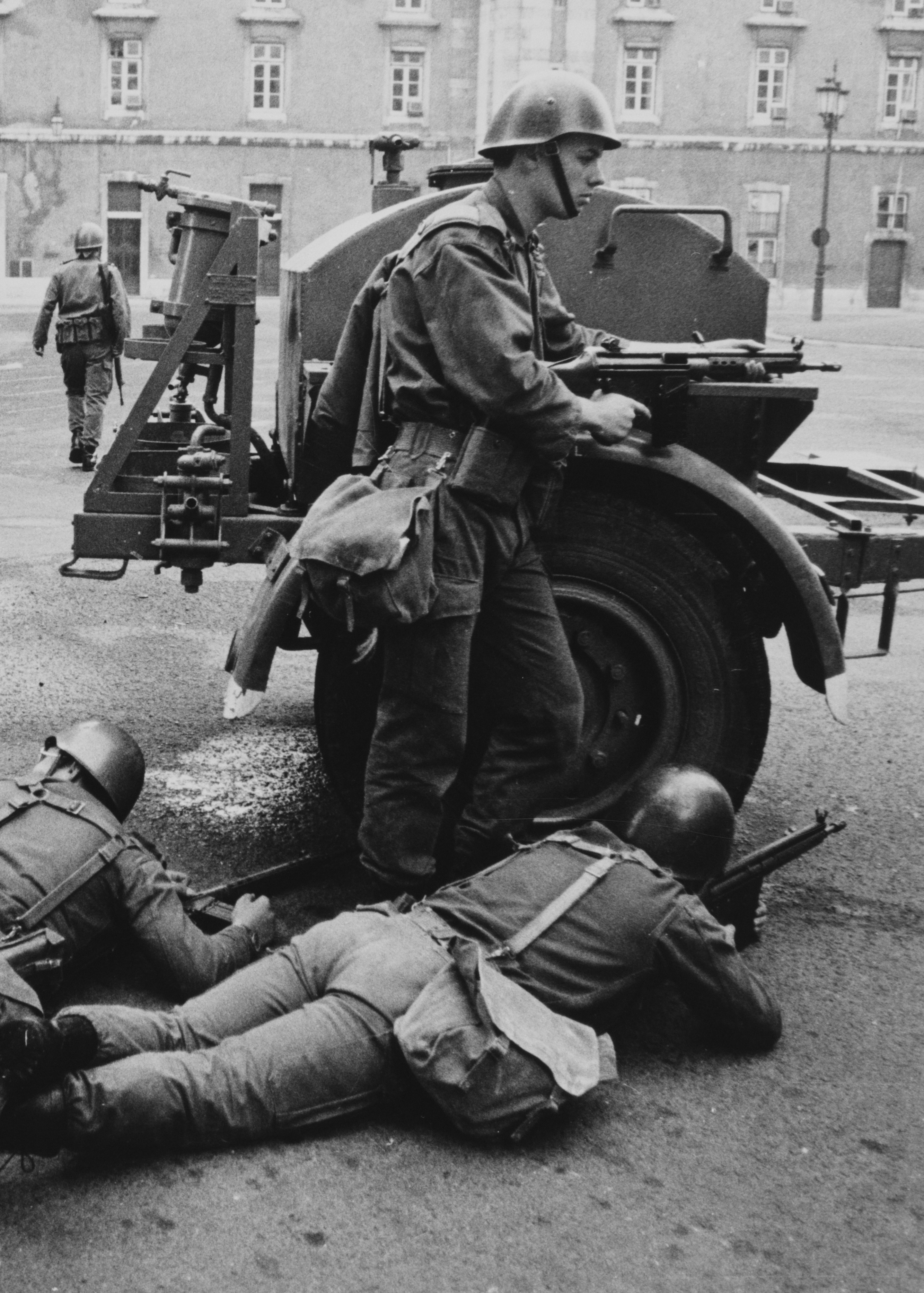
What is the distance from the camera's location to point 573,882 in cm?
353

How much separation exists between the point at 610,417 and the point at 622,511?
49 centimetres

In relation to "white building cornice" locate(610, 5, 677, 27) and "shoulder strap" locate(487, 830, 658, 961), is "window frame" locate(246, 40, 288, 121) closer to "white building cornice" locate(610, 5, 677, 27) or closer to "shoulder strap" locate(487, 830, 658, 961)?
"white building cornice" locate(610, 5, 677, 27)

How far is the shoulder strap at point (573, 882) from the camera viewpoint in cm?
340

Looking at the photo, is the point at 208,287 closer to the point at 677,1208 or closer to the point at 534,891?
the point at 534,891

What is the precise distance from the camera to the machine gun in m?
4.14

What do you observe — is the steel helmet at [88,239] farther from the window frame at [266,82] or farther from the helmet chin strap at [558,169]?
the window frame at [266,82]

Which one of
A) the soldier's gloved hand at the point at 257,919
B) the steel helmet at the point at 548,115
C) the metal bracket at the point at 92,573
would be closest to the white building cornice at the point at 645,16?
the metal bracket at the point at 92,573

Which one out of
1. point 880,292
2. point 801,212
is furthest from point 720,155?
point 880,292

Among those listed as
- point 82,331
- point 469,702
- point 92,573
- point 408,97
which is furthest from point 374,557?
point 408,97

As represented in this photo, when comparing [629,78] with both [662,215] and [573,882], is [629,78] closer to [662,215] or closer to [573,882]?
[662,215]

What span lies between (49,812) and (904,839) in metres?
2.66

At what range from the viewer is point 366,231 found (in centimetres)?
466

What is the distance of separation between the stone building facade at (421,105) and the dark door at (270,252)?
13 centimetres

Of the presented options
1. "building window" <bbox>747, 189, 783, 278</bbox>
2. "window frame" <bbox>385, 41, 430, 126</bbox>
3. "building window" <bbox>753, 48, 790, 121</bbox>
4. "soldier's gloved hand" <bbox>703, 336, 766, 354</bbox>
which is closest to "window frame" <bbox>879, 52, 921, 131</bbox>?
"building window" <bbox>753, 48, 790, 121</bbox>
